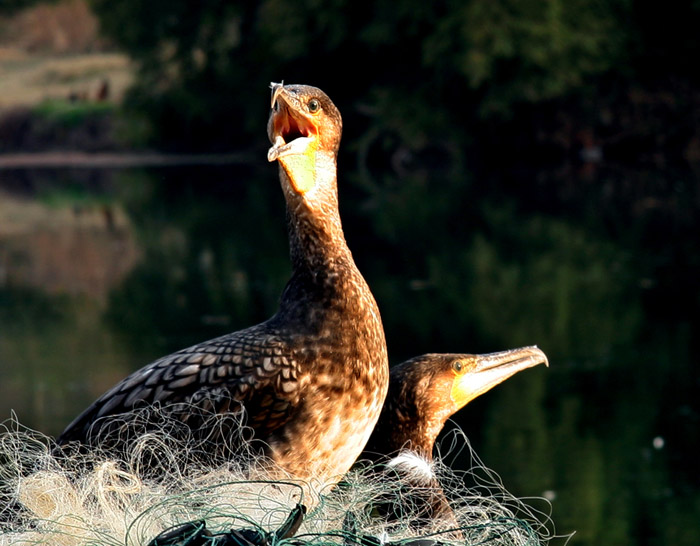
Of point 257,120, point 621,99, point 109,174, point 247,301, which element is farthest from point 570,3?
point 247,301

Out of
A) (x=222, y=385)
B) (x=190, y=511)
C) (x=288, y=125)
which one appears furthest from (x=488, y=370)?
(x=190, y=511)

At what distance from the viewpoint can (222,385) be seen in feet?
11.0

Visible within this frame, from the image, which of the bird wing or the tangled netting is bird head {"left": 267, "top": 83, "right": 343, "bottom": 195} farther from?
the tangled netting

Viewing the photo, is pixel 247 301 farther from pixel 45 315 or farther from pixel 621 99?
pixel 621 99

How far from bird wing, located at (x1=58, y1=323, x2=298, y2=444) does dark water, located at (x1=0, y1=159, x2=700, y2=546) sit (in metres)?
4.89

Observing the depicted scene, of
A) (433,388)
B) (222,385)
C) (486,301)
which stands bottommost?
(486,301)

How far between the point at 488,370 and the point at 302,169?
0.76 metres

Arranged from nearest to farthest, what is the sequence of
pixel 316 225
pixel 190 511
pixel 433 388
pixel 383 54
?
1. pixel 190 511
2. pixel 316 225
3. pixel 433 388
4. pixel 383 54

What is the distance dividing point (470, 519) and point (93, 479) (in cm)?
62

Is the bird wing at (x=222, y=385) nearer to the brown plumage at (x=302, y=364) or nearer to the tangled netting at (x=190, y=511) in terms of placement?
the brown plumage at (x=302, y=364)

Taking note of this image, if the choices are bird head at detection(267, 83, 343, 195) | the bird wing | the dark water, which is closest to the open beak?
bird head at detection(267, 83, 343, 195)

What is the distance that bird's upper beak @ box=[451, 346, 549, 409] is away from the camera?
142 inches

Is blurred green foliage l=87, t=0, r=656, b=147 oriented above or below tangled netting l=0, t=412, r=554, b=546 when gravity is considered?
below

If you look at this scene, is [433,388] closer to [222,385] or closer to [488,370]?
[488,370]
